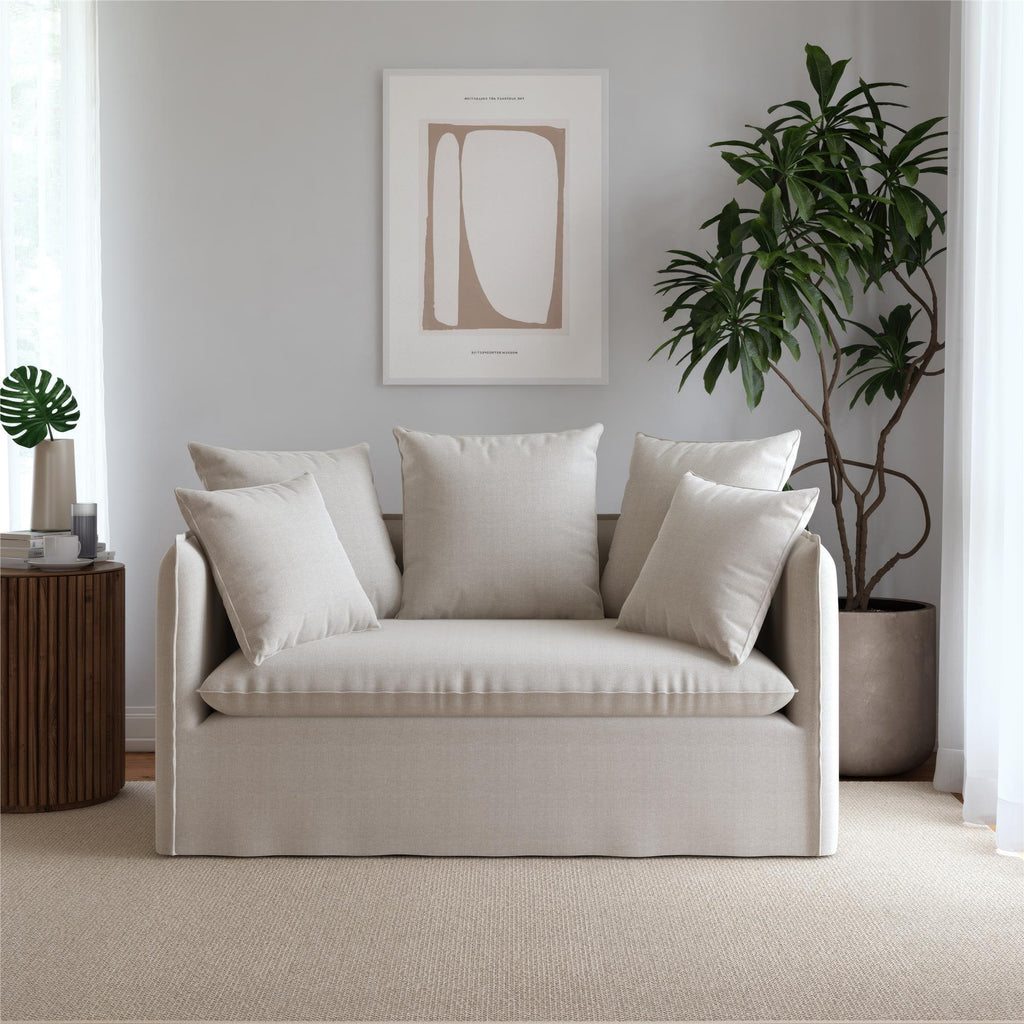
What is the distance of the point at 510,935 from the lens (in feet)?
6.37

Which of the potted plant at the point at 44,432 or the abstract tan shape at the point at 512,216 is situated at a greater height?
the abstract tan shape at the point at 512,216

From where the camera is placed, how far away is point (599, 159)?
3.50m

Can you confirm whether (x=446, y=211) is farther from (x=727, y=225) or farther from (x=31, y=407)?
(x=31, y=407)

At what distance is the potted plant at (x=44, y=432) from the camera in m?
2.83

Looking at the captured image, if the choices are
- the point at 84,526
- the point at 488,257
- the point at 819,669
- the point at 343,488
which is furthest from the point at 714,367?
the point at 84,526

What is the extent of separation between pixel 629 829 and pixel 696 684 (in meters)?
0.38

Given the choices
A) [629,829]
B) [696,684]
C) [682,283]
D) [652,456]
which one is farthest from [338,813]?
[682,283]

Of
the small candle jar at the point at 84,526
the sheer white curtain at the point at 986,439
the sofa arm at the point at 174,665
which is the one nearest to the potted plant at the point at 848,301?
the sheer white curtain at the point at 986,439

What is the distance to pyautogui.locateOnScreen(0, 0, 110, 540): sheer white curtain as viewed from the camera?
120 inches

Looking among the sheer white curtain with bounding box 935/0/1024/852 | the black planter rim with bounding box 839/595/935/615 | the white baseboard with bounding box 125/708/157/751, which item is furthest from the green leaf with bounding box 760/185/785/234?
the white baseboard with bounding box 125/708/157/751

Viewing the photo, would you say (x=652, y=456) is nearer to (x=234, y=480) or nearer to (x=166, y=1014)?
(x=234, y=480)

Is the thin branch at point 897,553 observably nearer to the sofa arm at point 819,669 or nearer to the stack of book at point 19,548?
the sofa arm at point 819,669

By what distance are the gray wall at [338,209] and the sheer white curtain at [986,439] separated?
2.24 ft

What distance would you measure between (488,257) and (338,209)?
0.56 metres
